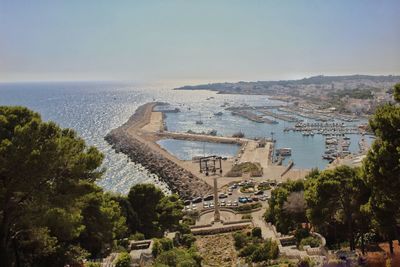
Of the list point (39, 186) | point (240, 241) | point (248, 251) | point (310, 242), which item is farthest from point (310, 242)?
point (39, 186)

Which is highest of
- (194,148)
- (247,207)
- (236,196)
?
(247,207)

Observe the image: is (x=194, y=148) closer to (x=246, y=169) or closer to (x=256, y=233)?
(x=246, y=169)

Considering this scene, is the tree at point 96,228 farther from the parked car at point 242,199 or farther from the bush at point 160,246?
the parked car at point 242,199

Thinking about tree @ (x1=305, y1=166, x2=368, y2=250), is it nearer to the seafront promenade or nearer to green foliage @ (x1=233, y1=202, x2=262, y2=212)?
green foliage @ (x1=233, y1=202, x2=262, y2=212)

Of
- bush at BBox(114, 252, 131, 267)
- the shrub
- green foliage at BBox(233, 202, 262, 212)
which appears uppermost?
bush at BBox(114, 252, 131, 267)

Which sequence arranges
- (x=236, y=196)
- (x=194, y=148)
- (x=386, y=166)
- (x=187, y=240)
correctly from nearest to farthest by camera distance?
(x=386, y=166) → (x=187, y=240) → (x=236, y=196) → (x=194, y=148)

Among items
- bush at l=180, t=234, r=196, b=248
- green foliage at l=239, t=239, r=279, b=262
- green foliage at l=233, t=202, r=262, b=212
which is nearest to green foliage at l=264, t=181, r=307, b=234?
green foliage at l=239, t=239, r=279, b=262

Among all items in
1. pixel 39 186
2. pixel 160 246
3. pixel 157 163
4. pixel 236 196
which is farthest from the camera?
pixel 157 163

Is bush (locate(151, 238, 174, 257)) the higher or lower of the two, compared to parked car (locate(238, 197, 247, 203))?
higher
